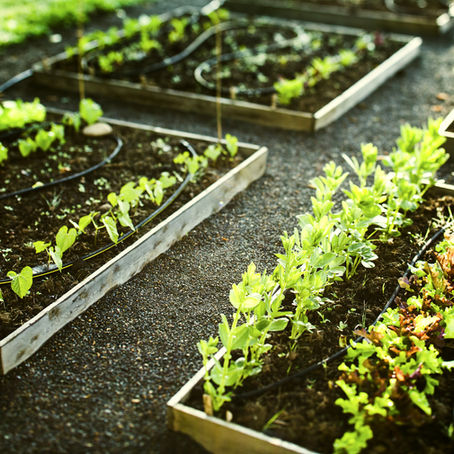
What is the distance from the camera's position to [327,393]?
2326 mm

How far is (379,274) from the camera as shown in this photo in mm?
3068

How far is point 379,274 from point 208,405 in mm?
1340

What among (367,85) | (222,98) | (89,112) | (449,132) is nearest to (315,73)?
(367,85)

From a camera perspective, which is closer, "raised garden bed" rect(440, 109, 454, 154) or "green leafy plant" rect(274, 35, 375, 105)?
"raised garden bed" rect(440, 109, 454, 154)

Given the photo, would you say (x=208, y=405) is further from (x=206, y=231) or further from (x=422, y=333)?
(x=206, y=231)

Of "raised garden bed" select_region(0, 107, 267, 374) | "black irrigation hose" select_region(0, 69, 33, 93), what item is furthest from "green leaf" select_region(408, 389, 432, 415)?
"black irrigation hose" select_region(0, 69, 33, 93)

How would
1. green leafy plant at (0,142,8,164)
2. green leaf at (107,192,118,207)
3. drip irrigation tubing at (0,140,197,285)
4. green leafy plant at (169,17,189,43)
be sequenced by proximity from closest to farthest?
drip irrigation tubing at (0,140,197,285) < green leaf at (107,192,118,207) < green leafy plant at (0,142,8,164) < green leafy plant at (169,17,189,43)

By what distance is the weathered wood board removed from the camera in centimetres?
497

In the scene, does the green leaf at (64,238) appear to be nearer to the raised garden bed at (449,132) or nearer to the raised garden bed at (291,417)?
the raised garden bed at (291,417)

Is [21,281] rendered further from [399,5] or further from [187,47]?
[399,5]

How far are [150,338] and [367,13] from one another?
22.2 ft

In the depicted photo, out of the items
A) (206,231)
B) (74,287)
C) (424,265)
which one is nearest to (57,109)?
(206,231)

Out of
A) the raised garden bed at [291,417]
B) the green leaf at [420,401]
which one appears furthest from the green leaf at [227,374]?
the green leaf at [420,401]

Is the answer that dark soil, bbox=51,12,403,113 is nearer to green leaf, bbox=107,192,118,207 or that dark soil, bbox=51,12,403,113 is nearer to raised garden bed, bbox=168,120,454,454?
green leaf, bbox=107,192,118,207
